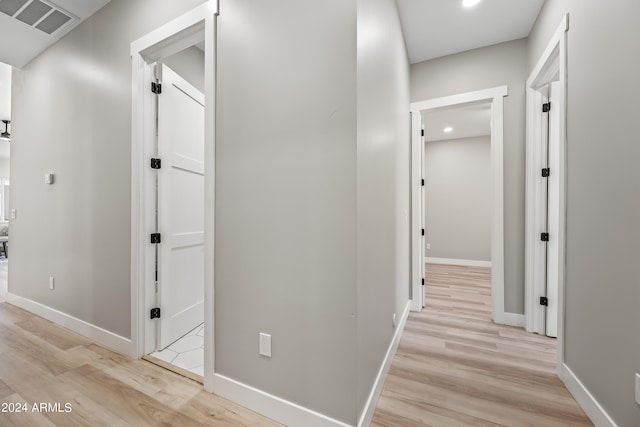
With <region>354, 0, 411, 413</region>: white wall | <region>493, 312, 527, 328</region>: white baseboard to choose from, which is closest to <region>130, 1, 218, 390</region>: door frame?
<region>354, 0, 411, 413</region>: white wall

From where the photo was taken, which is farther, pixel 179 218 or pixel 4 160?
pixel 4 160

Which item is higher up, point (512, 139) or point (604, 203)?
point (512, 139)

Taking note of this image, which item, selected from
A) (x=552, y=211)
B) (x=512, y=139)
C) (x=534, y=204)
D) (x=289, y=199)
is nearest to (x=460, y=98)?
(x=512, y=139)

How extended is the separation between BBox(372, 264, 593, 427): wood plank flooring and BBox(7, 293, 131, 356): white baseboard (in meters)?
1.93

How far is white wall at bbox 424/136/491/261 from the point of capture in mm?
5789

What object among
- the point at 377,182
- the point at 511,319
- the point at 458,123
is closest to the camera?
the point at 377,182

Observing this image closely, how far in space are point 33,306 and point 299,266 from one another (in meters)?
3.30

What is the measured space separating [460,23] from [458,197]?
427 cm

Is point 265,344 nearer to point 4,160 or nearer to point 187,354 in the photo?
point 187,354

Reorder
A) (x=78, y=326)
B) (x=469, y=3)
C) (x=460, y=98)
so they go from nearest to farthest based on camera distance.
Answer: (x=469, y=3) < (x=78, y=326) < (x=460, y=98)

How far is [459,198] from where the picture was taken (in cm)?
603

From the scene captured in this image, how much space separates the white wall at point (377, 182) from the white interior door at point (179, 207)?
1580 millimetres

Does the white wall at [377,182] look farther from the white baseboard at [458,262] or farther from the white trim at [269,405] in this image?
the white baseboard at [458,262]

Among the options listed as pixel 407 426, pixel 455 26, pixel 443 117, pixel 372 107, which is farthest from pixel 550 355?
pixel 443 117
